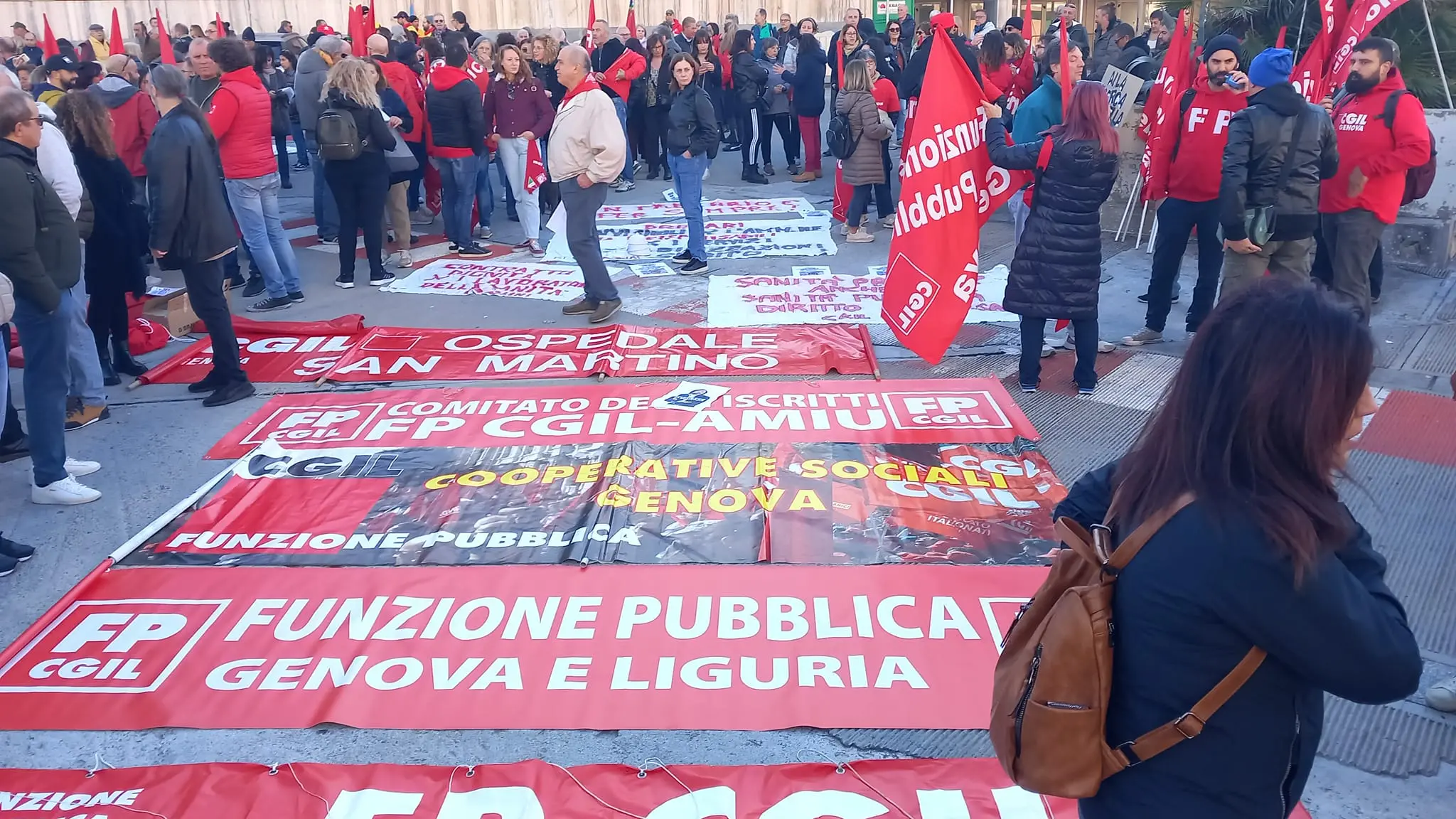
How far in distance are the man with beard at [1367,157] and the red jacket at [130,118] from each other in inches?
314

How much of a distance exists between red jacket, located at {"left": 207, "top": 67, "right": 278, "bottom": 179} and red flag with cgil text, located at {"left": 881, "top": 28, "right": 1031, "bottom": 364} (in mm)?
4644

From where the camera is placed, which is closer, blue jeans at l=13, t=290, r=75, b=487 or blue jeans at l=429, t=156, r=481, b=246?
blue jeans at l=13, t=290, r=75, b=487

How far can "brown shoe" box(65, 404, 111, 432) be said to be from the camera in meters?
5.97

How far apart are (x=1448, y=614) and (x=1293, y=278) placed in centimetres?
281

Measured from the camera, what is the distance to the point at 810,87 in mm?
12414

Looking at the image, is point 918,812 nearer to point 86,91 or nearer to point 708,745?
point 708,745

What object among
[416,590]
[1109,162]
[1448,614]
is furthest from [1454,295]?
[416,590]

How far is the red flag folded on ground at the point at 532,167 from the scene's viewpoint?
9.60 metres

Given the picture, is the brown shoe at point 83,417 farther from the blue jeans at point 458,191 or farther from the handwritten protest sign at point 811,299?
the blue jeans at point 458,191

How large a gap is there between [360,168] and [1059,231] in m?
5.20

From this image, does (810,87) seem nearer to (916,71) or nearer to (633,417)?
(916,71)

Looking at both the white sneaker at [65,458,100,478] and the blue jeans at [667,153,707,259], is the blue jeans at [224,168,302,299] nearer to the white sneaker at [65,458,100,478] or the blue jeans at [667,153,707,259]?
the white sneaker at [65,458,100,478]

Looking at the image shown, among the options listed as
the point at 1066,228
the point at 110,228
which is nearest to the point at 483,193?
the point at 110,228

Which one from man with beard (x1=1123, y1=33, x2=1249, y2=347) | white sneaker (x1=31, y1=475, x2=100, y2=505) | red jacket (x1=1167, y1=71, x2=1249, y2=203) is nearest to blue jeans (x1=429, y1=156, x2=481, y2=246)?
white sneaker (x1=31, y1=475, x2=100, y2=505)
